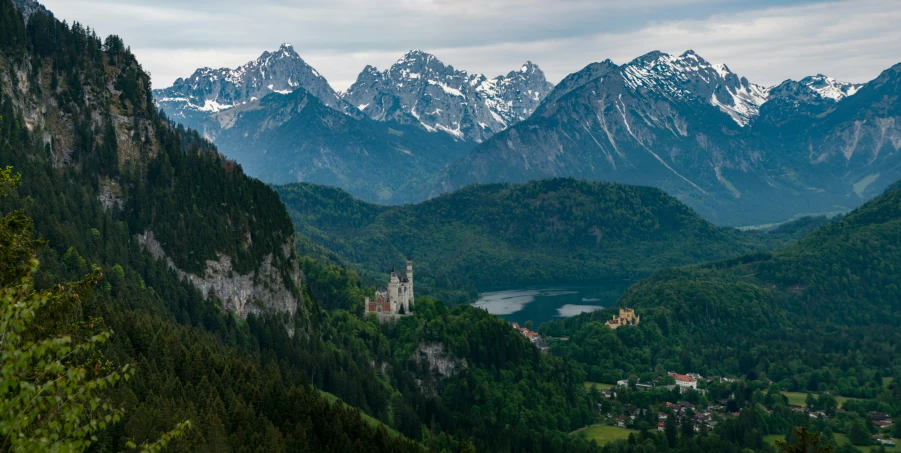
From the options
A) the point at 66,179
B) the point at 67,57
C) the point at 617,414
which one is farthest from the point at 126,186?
the point at 617,414

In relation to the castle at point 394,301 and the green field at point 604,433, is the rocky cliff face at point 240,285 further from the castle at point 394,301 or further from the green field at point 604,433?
the green field at point 604,433

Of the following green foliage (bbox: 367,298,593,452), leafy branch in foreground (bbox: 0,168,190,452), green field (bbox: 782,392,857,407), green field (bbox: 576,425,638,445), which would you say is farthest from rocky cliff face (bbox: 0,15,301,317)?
leafy branch in foreground (bbox: 0,168,190,452)

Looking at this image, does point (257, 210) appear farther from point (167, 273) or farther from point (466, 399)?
point (466, 399)

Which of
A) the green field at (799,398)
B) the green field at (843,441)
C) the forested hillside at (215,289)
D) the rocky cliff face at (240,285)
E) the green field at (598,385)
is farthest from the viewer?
the green field at (598,385)

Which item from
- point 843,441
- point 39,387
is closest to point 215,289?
point 843,441

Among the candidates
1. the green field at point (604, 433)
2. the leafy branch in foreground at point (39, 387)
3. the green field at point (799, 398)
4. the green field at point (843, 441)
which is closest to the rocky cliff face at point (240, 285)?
the green field at point (604, 433)

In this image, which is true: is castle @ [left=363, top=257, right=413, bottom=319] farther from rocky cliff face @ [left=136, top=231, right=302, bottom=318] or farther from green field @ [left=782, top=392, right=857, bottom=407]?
green field @ [left=782, top=392, right=857, bottom=407]
